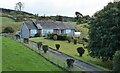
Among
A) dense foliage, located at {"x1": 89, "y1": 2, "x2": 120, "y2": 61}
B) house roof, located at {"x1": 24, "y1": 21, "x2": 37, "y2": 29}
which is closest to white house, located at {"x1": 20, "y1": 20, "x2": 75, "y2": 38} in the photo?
house roof, located at {"x1": 24, "y1": 21, "x2": 37, "y2": 29}

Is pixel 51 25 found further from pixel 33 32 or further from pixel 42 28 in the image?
pixel 33 32

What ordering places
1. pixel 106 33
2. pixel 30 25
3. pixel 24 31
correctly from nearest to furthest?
pixel 106 33 → pixel 24 31 → pixel 30 25

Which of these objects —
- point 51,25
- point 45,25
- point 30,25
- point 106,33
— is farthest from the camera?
point 51,25

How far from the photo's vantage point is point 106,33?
155 ft

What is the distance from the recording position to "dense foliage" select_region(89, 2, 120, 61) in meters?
45.8

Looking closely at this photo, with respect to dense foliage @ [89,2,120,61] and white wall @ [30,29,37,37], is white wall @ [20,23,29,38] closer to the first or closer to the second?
white wall @ [30,29,37,37]

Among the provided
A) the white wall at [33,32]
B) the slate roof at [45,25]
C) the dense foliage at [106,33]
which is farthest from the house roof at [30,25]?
the dense foliage at [106,33]

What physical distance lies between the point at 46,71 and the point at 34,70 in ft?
4.49

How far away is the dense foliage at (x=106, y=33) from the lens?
4581cm

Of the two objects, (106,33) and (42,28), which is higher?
(106,33)

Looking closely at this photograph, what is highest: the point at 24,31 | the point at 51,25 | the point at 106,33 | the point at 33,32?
the point at 106,33

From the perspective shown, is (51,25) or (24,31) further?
(51,25)

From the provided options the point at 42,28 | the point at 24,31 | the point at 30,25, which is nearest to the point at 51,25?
the point at 42,28

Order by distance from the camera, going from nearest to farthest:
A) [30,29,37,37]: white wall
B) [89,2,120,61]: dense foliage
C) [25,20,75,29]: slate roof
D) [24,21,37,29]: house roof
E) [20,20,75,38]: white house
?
[89,2,120,61]: dense foliage, [30,29,37,37]: white wall, [20,20,75,38]: white house, [24,21,37,29]: house roof, [25,20,75,29]: slate roof
